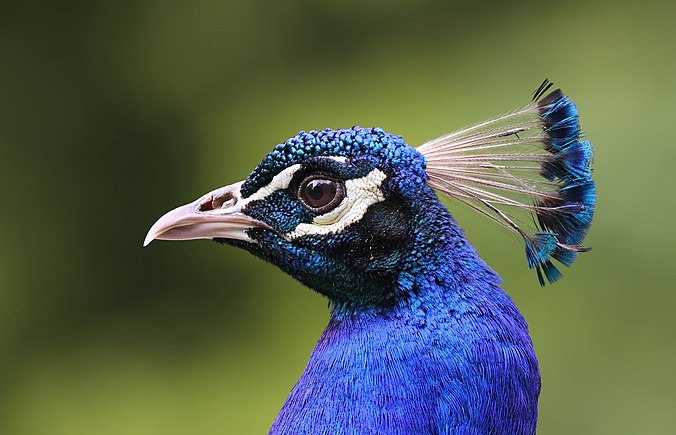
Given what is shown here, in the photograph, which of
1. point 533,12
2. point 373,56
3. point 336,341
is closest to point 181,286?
point 373,56

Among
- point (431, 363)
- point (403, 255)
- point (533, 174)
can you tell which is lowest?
point (431, 363)

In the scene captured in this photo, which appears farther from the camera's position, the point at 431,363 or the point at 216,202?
the point at 216,202

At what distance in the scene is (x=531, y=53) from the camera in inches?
107

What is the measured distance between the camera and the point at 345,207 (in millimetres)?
1231

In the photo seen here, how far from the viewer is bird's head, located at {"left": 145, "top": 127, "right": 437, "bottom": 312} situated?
1.23 metres

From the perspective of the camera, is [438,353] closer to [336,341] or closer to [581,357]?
[336,341]

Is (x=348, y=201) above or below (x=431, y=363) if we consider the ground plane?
above

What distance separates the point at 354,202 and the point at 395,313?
0.16 metres

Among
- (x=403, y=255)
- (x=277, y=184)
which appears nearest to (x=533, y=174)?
(x=403, y=255)

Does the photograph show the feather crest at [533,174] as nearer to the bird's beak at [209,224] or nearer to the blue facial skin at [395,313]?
the blue facial skin at [395,313]

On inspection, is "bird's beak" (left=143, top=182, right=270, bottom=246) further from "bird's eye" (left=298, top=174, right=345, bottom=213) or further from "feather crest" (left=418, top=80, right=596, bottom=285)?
"feather crest" (left=418, top=80, right=596, bottom=285)

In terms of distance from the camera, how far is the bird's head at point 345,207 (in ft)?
4.03

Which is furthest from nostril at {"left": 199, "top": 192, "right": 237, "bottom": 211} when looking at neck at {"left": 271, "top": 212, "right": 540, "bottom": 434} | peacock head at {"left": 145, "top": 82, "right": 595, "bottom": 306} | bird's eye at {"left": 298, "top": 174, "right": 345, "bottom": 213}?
neck at {"left": 271, "top": 212, "right": 540, "bottom": 434}

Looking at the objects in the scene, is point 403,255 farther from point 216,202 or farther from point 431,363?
point 216,202
